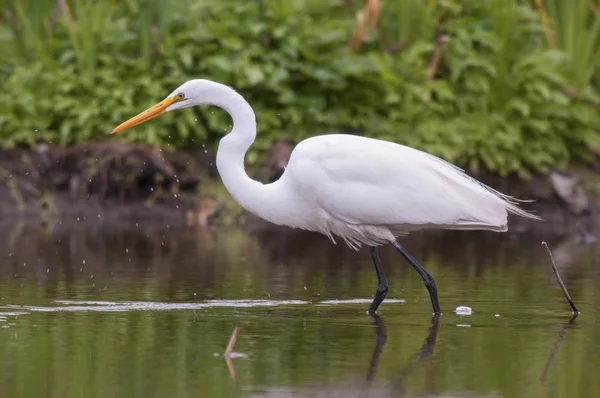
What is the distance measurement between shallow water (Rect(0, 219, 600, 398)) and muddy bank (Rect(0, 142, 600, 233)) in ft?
6.39

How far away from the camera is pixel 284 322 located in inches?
337

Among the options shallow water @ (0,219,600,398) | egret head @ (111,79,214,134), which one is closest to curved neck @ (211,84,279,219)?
egret head @ (111,79,214,134)

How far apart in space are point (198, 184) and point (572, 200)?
4485mm

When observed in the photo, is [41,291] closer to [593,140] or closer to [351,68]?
[351,68]

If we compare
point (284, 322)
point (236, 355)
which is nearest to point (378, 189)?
point (284, 322)

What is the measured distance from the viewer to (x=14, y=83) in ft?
53.5

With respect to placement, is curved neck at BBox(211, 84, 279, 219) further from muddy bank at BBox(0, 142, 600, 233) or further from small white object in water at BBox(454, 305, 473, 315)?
muddy bank at BBox(0, 142, 600, 233)

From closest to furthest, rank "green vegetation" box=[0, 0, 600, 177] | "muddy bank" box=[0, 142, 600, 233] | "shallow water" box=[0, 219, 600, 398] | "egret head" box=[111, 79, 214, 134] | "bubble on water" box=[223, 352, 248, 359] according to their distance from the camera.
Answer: "shallow water" box=[0, 219, 600, 398] < "bubble on water" box=[223, 352, 248, 359] < "egret head" box=[111, 79, 214, 134] < "muddy bank" box=[0, 142, 600, 233] < "green vegetation" box=[0, 0, 600, 177]

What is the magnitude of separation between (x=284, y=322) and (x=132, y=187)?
776 centimetres

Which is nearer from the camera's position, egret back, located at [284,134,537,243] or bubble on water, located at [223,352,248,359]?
bubble on water, located at [223,352,248,359]

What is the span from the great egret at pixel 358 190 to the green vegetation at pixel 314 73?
21.2ft

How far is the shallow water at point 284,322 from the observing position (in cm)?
661

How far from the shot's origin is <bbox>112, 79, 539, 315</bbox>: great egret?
914 cm

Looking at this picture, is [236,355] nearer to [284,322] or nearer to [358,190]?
[284,322]
